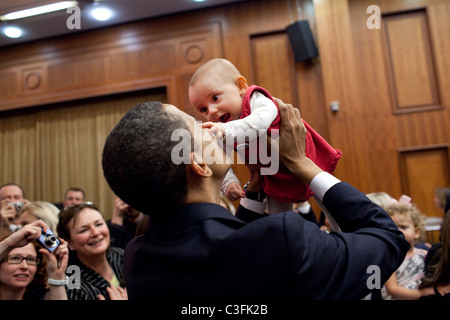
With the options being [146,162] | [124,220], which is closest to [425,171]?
[124,220]

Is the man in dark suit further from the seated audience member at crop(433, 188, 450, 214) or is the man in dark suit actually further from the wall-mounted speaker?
the wall-mounted speaker

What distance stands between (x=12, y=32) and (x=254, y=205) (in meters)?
5.22

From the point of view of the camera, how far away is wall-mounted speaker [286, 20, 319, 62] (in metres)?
4.57

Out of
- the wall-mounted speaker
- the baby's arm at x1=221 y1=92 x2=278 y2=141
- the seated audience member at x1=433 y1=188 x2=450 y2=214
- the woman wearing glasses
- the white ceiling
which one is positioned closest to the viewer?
the baby's arm at x1=221 y1=92 x2=278 y2=141

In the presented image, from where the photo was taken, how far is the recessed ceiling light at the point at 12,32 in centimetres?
516

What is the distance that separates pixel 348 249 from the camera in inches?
32.2

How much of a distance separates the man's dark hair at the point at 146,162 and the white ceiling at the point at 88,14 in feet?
14.2

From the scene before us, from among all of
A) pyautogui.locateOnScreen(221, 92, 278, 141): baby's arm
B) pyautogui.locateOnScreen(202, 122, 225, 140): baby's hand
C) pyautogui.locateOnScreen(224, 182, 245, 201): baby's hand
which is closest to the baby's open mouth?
pyautogui.locateOnScreen(221, 92, 278, 141): baby's arm

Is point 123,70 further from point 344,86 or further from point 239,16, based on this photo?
point 344,86

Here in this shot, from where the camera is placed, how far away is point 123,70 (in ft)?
17.4

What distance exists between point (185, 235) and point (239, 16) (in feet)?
14.7

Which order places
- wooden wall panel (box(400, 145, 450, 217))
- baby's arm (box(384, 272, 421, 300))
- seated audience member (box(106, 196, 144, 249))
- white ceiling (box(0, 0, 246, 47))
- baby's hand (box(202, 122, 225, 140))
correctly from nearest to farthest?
baby's hand (box(202, 122, 225, 140)), baby's arm (box(384, 272, 421, 300)), seated audience member (box(106, 196, 144, 249)), wooden wall panel (box(400, 145, 450, 217)), white ceiling (box(0, 0, 246, 47))

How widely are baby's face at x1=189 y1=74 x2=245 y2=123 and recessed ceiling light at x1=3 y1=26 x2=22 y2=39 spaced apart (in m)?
4.75

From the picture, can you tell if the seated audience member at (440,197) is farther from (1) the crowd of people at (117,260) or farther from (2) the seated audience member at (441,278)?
(2) the seated audience member at (441,278)
